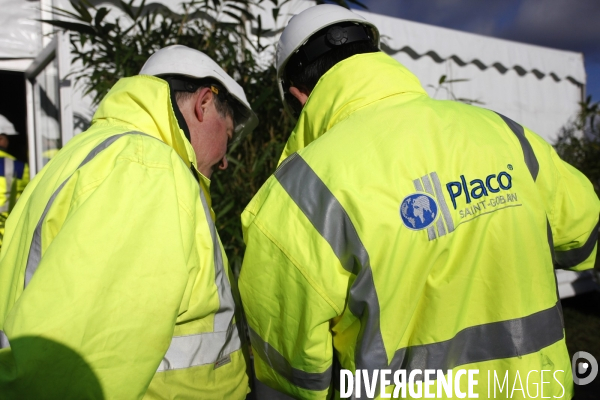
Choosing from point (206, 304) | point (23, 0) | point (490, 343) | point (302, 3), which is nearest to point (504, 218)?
point (490, 343)

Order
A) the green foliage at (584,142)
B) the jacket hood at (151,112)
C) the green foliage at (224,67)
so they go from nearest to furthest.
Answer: the jacket hood at (151,112)
the green foliage at (224,67)
the green foliage at (584,142)

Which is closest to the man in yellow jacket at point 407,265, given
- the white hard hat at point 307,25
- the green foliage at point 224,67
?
the white hard hat at point 307,25

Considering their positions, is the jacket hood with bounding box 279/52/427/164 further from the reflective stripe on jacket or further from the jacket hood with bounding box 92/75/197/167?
the reflective stripe on jacket

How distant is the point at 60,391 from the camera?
853 millimetres

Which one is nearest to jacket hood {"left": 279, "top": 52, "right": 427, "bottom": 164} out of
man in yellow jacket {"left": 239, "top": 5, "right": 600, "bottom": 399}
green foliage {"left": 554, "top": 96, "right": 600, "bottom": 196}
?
man in yellow jacket {"left": 239, "top": 5, "right": 600, "bottom": 399}

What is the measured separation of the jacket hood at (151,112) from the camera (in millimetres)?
1282

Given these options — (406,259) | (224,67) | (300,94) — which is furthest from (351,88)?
(224,67)

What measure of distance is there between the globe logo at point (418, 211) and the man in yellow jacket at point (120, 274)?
19.4 inches

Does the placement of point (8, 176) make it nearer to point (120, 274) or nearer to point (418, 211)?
point (120, 274)

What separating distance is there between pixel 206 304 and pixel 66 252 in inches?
15.5

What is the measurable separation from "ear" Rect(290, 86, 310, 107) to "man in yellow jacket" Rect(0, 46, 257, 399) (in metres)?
0.41

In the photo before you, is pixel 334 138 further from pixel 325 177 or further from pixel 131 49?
pixel 131 49

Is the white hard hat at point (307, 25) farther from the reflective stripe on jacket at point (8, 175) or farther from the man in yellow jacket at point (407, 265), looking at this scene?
the reflective stripe on jacket at point (8, 175)

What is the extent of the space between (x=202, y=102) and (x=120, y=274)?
2.78 ft
